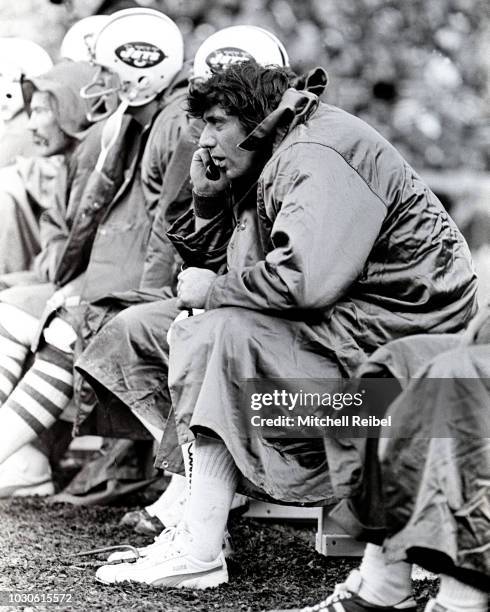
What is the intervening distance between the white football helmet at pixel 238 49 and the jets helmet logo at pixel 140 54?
16cm

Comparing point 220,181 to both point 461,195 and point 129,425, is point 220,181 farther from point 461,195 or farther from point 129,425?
point 461,195

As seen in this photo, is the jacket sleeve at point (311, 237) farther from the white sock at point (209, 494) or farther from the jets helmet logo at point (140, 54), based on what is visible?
the jets helmet logo at point (140, 54)

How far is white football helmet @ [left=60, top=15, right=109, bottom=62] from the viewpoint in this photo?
399cm

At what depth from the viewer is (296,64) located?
430 cm

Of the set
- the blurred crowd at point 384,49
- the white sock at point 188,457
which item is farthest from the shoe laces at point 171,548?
the blurred crowd at point 384,49

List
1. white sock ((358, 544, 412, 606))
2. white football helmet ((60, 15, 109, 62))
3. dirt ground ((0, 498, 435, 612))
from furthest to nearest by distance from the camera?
white football helmet ((60, 15, 109, 62)), dirt ground ((0, 498, 435, 612)), white sock ((358, 544, 412, 606))

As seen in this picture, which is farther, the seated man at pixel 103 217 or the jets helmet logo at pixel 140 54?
the jets helmet logo at pixel 140 54

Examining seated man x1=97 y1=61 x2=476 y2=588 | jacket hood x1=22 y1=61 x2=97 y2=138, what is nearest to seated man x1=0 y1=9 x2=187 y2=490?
jacket hood x1=22 y1=61 x2=97 y2=138

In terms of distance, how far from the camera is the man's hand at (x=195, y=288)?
2209mm

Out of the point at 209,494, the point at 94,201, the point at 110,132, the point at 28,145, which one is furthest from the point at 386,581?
the point at 28,145

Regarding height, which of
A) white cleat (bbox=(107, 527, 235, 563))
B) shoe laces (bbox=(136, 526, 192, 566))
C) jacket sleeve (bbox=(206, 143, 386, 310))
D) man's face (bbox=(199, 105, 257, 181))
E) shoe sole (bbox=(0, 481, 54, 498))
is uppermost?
man's face (bbox=(199, 105, 257, 181))

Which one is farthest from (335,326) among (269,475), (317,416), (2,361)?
(2,361)

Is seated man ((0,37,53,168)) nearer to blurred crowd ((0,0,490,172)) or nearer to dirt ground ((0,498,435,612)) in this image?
blurred crowd ((0,0,490,172))

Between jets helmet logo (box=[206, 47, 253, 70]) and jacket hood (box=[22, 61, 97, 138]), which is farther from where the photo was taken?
jacket hood (box=[22, 61, 97, 138])
